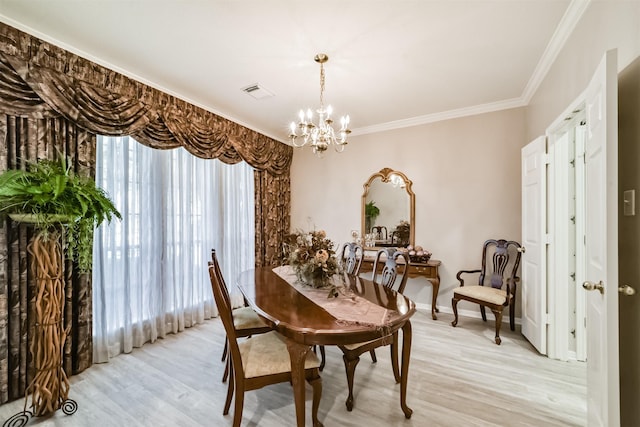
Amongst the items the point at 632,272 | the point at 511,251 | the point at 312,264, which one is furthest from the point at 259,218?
the point at 632,272

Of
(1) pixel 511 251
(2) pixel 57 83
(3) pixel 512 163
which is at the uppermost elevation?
(2) pixel 57 83

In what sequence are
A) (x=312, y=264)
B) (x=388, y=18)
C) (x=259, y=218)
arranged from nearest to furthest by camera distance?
(x=388, y=18), (x=312, y=264), (x=259, y=218)

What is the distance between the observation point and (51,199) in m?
1.67

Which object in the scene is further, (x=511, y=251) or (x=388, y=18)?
(x=511, y=251)

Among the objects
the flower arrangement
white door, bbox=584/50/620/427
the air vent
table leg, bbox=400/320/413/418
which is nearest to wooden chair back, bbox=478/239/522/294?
the flower arrangement

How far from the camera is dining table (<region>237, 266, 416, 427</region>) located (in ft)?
4.67

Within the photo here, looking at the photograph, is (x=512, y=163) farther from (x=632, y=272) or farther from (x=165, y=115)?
(x=165, y=115)

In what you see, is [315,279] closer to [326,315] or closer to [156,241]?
[326,315]

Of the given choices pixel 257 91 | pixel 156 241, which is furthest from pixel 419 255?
pixel 156 241

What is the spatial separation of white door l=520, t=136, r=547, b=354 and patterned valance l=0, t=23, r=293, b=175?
3623 millimetres

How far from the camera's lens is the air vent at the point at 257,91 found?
2.97 meters

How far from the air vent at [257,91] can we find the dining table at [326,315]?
6.88ft

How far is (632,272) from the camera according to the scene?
1.38m

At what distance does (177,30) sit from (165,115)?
1.06 metres
